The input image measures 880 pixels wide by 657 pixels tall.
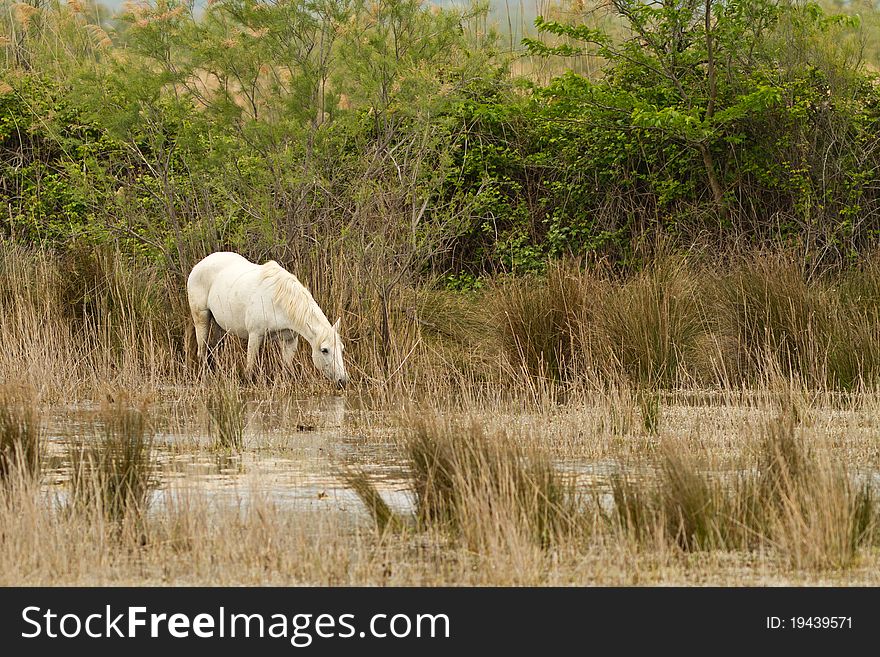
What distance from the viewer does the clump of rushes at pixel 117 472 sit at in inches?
199

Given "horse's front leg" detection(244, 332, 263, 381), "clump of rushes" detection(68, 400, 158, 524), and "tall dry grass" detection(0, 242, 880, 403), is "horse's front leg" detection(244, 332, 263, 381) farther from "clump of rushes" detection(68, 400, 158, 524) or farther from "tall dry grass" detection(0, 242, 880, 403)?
"clump of rushes" detection(68, 400, 158, 524)

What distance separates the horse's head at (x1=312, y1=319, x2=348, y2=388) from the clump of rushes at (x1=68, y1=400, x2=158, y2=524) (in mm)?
3584

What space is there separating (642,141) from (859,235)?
282 cm

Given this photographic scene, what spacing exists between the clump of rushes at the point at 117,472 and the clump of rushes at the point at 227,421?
31.2 inches

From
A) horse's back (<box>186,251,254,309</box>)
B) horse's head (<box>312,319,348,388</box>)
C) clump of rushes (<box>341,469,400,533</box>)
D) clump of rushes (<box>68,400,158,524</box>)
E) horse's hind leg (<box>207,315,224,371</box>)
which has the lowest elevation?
clump of rushes (<box>341,469,400,533</box>)

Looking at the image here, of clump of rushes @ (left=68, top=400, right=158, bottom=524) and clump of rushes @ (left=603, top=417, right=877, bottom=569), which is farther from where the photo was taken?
clump of rushes @ (left=68, top=400, right=158, bottom=524)

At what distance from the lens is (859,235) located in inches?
558

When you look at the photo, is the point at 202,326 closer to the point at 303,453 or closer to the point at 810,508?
the point at 303,453

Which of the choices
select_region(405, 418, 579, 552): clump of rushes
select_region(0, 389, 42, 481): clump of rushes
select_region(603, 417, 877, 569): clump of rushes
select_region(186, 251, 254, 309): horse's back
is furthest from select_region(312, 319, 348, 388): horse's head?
select_region(603, 417, 877, 569): clump of rushes

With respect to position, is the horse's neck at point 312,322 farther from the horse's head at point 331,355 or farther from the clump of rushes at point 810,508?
the clump of rushes at point 810,508

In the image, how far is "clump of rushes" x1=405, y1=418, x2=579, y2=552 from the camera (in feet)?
15.4
